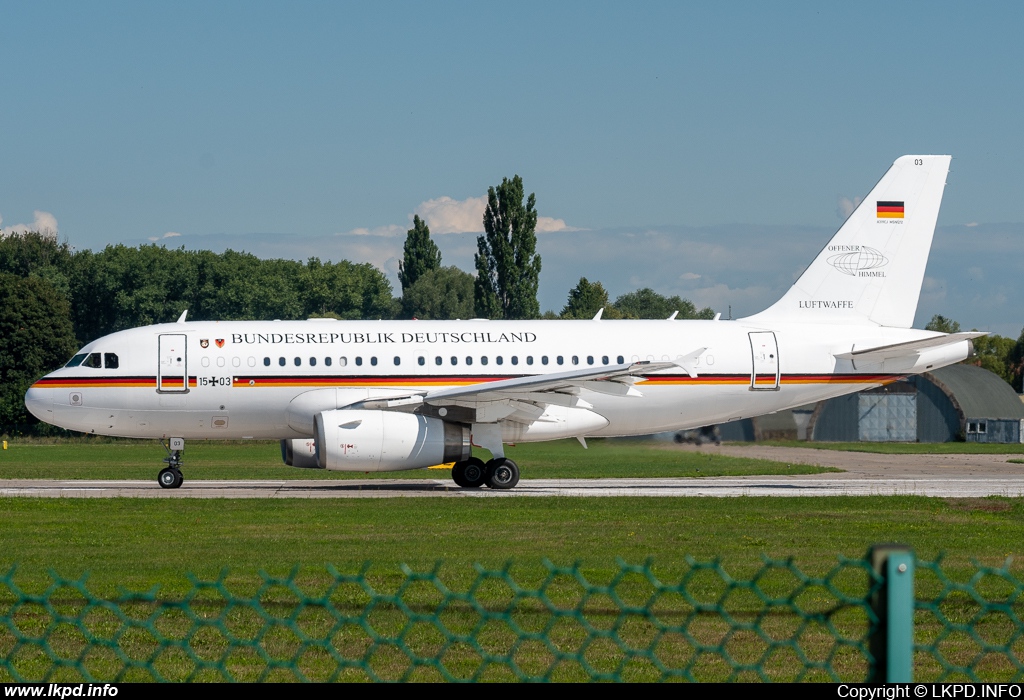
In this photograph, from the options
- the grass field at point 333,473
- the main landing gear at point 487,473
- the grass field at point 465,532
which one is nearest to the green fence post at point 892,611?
the grass field at point 465,532

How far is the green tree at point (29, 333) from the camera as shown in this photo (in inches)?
2795

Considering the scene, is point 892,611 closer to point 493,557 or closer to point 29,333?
point 493,557

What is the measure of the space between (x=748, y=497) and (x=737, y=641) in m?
14.9

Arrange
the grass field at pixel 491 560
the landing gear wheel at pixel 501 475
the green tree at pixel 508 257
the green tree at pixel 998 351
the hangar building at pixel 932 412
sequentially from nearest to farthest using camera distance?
the grass field at pixel 491 560
the landing gear wheel at pixel 501 475
the hangar building at pixel 932 412
the green tree at pixel 508 257
the green tree at pixel 998 351

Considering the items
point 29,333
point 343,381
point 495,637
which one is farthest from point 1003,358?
point 495,637

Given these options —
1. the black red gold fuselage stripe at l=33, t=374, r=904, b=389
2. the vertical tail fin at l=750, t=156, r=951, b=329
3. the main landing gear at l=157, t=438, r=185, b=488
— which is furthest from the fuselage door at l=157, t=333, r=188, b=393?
the vertical tail fin at l=750, t=156, r=951, b=329

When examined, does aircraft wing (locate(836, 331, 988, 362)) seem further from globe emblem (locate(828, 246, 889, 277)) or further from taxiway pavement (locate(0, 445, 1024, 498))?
taxiway pavement (locate(0, 445, 1024, 498))

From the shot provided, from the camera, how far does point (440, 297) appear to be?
4146 inches

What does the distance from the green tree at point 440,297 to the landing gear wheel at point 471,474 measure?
245 ft

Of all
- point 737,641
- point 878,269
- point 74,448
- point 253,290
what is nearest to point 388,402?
point 878,269

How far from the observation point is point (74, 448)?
51.0 meters

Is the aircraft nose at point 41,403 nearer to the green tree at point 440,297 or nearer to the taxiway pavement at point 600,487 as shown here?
the taxiway pavement at point 600,487

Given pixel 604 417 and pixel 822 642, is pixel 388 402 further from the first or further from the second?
pixel 822 642

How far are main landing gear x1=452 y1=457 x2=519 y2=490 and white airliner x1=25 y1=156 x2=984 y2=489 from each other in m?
0.03
